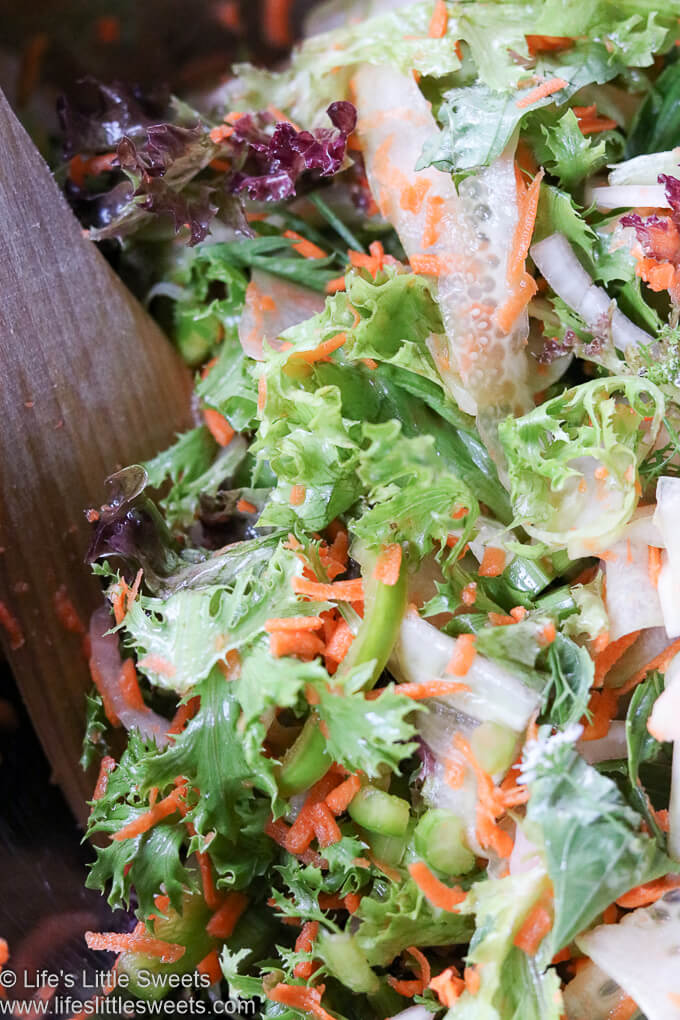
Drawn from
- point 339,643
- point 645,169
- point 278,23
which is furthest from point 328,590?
point 278,23

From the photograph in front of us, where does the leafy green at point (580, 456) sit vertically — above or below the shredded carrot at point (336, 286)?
below

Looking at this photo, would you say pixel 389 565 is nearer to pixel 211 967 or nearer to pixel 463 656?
pixel 463 656

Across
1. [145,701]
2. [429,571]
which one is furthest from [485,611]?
[145,701]

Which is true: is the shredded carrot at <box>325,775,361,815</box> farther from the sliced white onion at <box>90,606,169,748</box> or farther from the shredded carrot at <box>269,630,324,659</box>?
the sliced white onion at <box>90,606,169,748</box>

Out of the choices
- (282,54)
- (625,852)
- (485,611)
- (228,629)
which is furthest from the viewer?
(282,54)

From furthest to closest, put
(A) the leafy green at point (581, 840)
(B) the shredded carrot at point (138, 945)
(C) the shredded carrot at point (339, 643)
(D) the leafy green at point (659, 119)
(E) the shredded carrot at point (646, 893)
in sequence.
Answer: (D) the leafy green at point (659, 119), (B) the shredded carrot at point (138, 945), (C) the shredded carrot at point (339, 643), (E) the shredded carrot at point (646, 893), (A) the leafy green at point (581, 840)

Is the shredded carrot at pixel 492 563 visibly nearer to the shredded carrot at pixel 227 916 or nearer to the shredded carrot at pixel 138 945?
the shredded carrot at pixel 227 916

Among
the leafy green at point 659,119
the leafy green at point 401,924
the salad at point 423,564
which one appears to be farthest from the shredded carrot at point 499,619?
the leafy green at point 659,119

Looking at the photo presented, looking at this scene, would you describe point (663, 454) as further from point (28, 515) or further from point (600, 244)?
point (28, 515)
